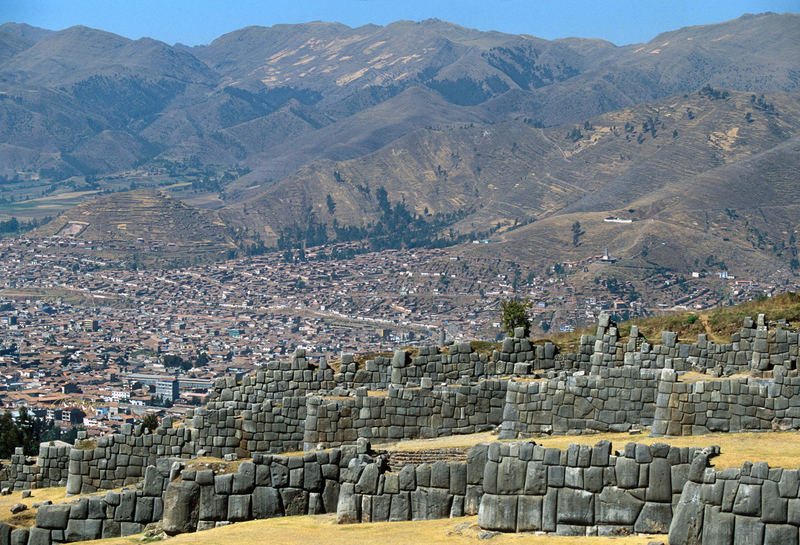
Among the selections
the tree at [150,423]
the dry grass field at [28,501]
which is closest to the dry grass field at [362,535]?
the dry grass field at [28,501]

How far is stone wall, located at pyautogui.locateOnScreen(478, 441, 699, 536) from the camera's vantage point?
1841cm

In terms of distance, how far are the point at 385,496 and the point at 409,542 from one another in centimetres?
212

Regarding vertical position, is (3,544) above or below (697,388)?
below

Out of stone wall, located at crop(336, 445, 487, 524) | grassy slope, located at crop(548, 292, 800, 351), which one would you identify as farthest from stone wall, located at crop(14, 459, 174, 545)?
grassy slope, located at crop(548, 292, 800, 351)

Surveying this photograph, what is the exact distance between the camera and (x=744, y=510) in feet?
54.2

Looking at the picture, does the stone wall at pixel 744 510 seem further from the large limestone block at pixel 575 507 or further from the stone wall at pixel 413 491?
the stone wall at pixel 413 491

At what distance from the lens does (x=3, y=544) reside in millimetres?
23250

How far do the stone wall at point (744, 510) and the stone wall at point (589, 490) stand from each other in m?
1.35

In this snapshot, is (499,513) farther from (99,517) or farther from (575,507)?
(99,517)

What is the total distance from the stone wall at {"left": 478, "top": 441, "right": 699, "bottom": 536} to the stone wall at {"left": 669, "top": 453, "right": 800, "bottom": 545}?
4.43 ft

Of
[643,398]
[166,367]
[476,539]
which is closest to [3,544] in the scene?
[476,539]

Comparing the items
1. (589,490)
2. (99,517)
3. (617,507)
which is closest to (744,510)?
(617,507)

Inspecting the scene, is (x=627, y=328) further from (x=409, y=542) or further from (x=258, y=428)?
(x=409, y=542)

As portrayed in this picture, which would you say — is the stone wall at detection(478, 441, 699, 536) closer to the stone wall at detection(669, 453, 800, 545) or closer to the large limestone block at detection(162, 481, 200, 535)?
the stone wall at detection(669, 453, 800, 545)
